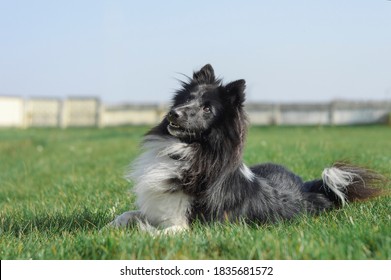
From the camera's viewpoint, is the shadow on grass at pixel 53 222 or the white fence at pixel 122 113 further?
the white fence at pixel 122 113

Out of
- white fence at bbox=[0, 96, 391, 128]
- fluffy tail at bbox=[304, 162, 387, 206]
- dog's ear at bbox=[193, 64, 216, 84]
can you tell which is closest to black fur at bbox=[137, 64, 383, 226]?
dog's ear at bbox=[193, 64, 216, 84]

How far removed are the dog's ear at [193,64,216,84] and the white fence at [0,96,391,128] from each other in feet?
105

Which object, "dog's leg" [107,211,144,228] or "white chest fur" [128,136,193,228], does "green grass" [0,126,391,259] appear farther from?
"white chest fur" [128,136,193,228]

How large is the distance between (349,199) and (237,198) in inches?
62.0

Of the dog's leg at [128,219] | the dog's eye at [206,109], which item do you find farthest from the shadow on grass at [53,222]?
the dog's eye at [206,109]

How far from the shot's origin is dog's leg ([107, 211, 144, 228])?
510cm

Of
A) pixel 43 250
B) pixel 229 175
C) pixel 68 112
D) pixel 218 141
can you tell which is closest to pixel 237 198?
pixel 229 175

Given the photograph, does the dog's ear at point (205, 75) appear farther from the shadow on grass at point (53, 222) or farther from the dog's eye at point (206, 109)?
the shadow on grass at point (53, 222)

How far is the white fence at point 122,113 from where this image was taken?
3684 centimetres

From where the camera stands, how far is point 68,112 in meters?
43.2

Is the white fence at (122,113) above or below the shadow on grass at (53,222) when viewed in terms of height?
below

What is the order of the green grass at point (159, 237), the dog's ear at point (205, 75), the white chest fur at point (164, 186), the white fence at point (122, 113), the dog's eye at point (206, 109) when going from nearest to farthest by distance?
the green grass at point (159, 237)
the white chest fur at point (164, 186)
the dog's eye at point (206, 109)
the dog's ear at point (205, 75)
the white fence at point (122, 113)

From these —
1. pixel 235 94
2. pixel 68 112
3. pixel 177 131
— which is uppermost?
pixel 235 94
